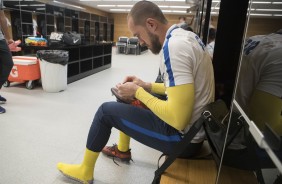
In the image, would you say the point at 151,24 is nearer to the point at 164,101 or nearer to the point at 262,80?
the point at 164,101

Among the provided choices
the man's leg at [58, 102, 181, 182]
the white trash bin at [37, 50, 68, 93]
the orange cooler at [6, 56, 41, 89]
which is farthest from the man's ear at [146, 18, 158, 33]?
the orange cooler at [6, 56, 41, 89]

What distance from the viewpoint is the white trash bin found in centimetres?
351

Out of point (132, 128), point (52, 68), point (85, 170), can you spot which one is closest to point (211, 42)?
point (132, 128)

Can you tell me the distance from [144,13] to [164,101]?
1.71 ft

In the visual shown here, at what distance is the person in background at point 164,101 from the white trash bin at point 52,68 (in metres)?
2.40

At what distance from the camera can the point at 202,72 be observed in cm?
107

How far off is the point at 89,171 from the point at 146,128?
1.94 feet

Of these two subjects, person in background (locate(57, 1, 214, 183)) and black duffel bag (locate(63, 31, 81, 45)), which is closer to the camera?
person in background (locate(57, 1, 214, 183))

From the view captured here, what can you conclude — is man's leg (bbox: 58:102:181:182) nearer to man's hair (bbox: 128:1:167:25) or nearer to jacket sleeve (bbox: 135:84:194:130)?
jacket sleeve (bbox: 135:84:194:130)

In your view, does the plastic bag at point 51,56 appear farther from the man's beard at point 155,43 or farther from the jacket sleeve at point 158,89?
the man's beard at point 155,43

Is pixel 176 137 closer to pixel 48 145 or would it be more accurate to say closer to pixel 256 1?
pixel 256 1

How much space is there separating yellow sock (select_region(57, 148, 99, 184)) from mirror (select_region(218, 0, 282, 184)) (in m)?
0.83

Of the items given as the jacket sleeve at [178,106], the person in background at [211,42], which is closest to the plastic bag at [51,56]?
the person in background at [211,42]

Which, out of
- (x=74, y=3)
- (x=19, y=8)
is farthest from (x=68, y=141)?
(x=74, y=3)
